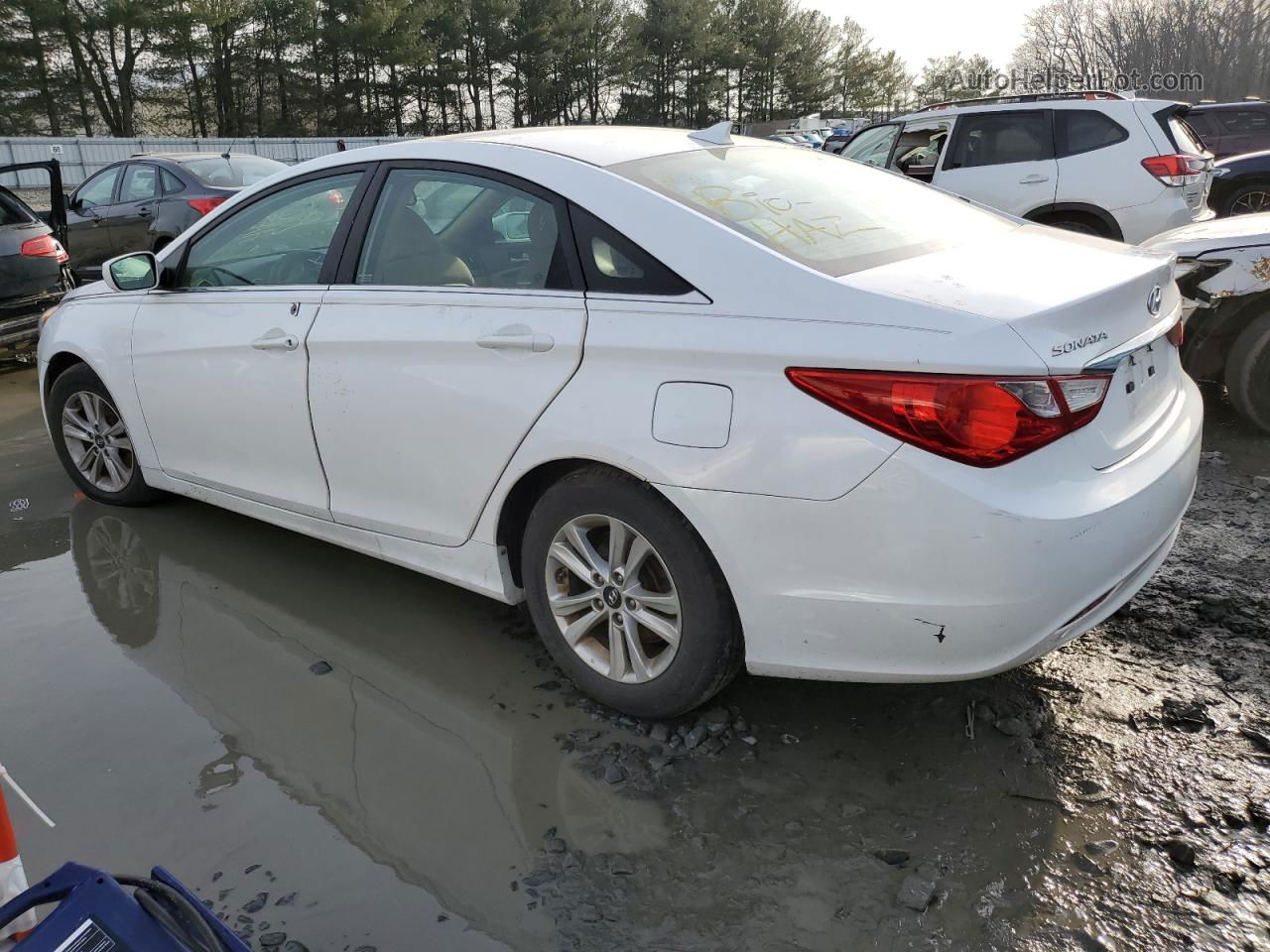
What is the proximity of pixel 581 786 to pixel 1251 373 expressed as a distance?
4274mm

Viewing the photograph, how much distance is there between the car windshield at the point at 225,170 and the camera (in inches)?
409

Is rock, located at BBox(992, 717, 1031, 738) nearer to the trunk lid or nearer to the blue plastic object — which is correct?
the trunk lid

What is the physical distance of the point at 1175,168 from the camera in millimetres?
7824

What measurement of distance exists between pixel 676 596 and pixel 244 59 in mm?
44002

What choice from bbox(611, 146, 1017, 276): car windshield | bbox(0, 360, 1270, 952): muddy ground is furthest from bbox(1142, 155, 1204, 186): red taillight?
bbox(611, 146, 1017, 276): car windshield

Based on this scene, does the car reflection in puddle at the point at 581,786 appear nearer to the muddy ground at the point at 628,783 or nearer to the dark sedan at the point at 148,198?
the muddy ground at the point at 628,783

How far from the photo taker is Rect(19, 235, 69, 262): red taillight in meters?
7.95

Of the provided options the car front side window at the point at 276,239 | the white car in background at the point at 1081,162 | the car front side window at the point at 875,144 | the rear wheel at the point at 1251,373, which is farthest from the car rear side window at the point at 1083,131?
the car front side window at the point at 276,239

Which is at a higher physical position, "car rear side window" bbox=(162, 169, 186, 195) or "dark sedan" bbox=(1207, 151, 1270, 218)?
"car rear side window" bbox=(162, 169, 186, 195)

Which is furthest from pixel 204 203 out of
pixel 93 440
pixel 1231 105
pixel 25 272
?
Answer: pixel 1231 105

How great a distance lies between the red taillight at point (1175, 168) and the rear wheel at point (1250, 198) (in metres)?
3.51

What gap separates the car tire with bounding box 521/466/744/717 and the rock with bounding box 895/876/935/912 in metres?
0.69

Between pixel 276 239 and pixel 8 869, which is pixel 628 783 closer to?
pixel 8 869

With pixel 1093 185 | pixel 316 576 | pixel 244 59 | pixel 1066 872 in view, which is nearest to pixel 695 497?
pixel 1066 872
